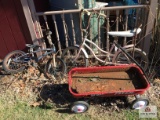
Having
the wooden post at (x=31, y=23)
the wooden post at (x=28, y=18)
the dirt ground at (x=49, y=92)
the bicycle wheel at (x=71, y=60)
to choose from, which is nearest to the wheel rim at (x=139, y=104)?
the dirt ground at (x=49, y=92)

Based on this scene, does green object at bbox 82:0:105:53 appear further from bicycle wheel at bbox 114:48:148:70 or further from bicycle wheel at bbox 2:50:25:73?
bicycle wheel at bbox 2:50:25:73

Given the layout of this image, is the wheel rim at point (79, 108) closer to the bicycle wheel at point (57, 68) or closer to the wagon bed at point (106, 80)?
the wagon bed at point (106, 80)

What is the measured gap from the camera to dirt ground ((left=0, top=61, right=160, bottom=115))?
12.5 ft

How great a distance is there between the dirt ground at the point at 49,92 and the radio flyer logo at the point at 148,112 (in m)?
0.13

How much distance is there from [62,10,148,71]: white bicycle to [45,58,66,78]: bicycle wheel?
10.1 inches

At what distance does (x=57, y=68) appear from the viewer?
450 cm

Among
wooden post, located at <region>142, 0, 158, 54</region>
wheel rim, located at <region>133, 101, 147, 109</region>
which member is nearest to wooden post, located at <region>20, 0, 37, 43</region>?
wooden post, located at <region>142, 0, 158, 54</region>

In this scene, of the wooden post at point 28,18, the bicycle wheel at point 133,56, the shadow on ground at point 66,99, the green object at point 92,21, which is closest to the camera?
the shadow on ground at point 66,99

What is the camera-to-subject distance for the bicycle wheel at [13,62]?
14.9 feet

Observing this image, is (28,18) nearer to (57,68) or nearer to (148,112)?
(57,68)

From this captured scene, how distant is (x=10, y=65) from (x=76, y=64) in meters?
1.59

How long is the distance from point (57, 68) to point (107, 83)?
128cm

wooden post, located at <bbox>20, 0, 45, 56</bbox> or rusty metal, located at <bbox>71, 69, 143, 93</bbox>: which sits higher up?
wooden post, located at <bbox>20, 0, 45, 56</bbox>

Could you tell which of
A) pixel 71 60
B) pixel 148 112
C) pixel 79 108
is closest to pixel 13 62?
pixel 71 60
